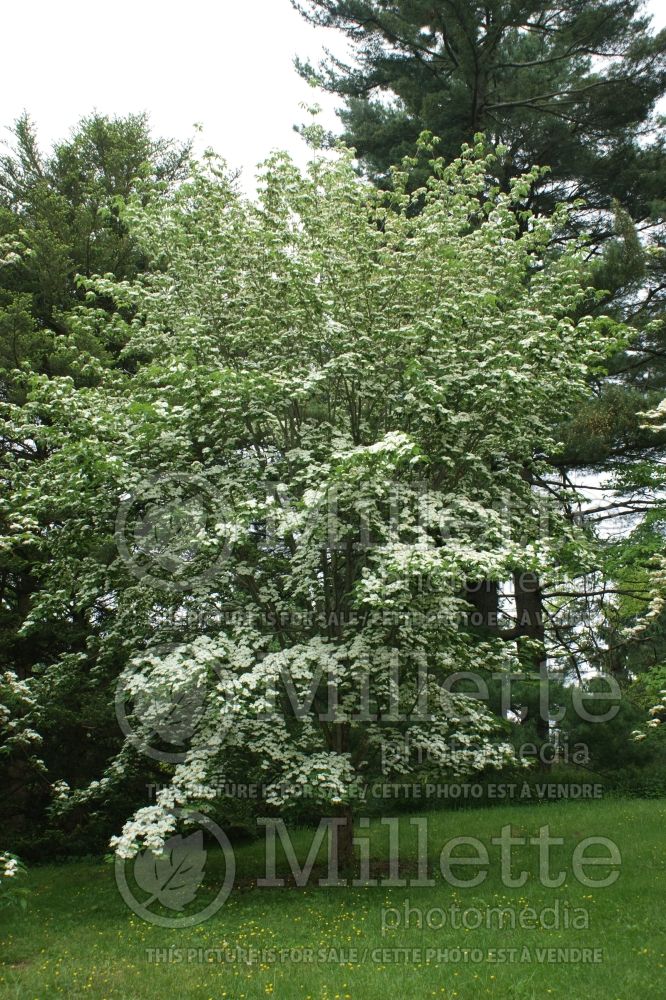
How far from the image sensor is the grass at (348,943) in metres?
6.07

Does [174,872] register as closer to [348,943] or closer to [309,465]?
[348,943]

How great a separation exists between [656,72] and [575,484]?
303 inches

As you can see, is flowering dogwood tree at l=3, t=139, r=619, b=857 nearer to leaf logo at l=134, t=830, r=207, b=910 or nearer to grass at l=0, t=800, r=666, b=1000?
grass at l=0, t=800, r=666, b=1000

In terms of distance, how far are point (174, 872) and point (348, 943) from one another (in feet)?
11.2

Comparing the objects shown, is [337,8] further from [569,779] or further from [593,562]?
[569,779]

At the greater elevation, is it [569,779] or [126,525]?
[126,525]

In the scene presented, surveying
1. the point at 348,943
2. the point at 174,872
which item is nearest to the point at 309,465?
the point at 348,943

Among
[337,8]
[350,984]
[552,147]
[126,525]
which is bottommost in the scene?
[350,984]

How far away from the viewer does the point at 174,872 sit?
9.68 metres

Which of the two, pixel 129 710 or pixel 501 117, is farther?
pixel 501 117

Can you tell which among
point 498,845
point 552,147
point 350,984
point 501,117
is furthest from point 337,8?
point 350,984

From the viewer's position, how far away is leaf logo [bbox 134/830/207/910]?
8.83 metres

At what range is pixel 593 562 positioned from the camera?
9.09 m

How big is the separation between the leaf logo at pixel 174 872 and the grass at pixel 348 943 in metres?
0.29
